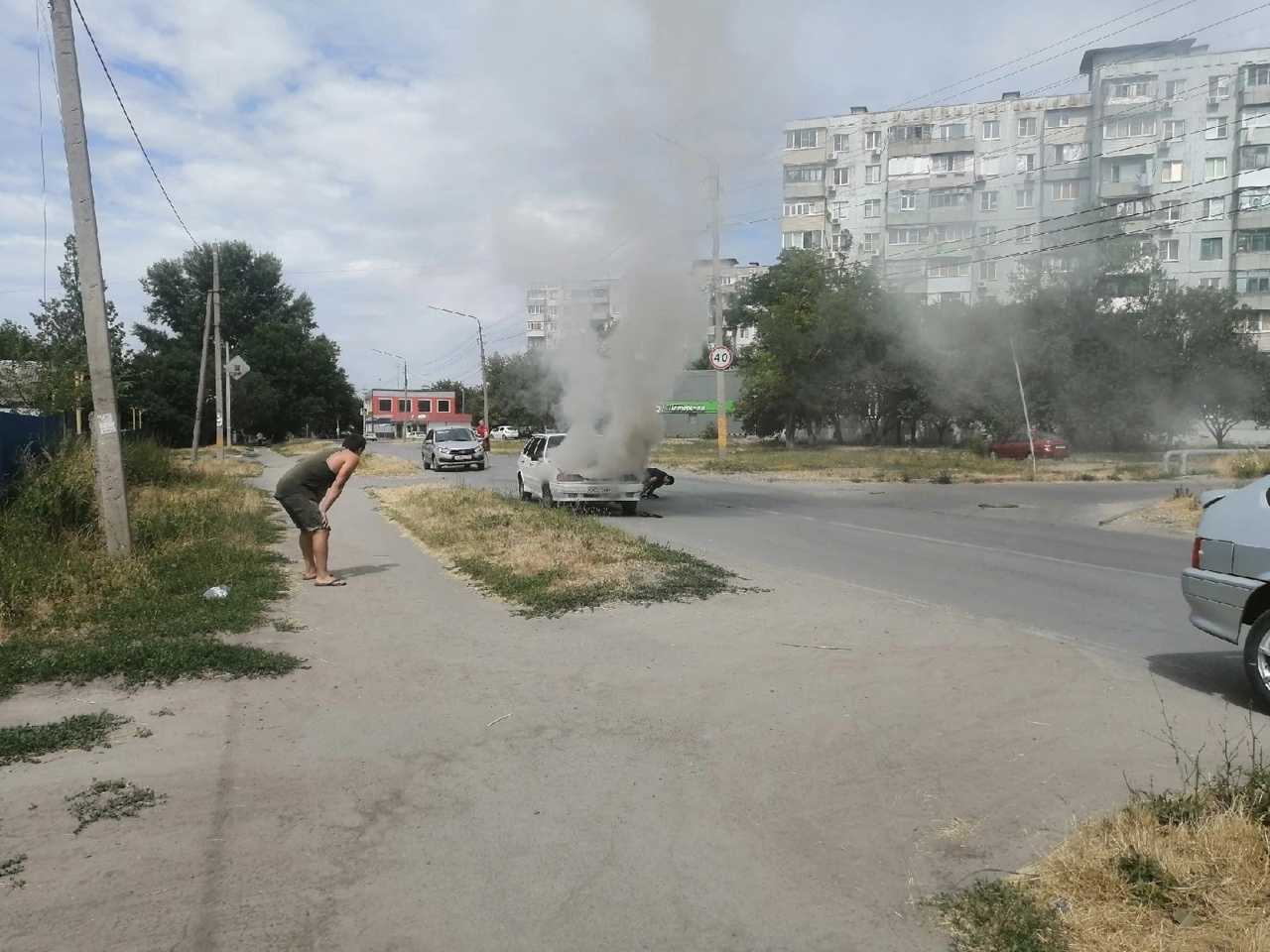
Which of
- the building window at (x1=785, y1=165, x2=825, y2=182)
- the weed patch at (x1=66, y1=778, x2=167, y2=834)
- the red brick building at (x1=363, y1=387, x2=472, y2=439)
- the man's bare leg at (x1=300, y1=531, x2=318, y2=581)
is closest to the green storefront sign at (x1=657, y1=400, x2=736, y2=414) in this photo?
the building window at (x1=785, y1=165, x2=825, y2=182)

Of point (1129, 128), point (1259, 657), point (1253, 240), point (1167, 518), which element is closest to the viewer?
point (1259, 657)

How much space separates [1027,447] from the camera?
→ 3953 cm

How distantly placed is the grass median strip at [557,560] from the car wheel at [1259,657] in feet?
14.3

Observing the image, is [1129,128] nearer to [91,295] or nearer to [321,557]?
[321,557]

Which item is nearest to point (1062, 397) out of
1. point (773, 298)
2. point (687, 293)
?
point (773, 298)

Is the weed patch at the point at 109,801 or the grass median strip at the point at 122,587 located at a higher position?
the grass median strip at the point at 122,587

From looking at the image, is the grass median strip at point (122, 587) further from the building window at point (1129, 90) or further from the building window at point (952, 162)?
the building window at point (1129, 90)

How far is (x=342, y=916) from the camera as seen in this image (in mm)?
3164

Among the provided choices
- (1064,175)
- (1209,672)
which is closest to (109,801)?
(1209,672)

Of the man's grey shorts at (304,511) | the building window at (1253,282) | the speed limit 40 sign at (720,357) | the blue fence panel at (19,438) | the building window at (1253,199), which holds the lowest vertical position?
the man's grey shorts at (304,511)

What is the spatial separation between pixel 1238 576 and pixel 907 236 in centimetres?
3267

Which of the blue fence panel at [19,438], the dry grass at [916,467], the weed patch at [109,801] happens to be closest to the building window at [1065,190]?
the dry grass at [916,467]

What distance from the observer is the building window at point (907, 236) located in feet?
112

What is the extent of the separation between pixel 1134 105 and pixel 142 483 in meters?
39.2
